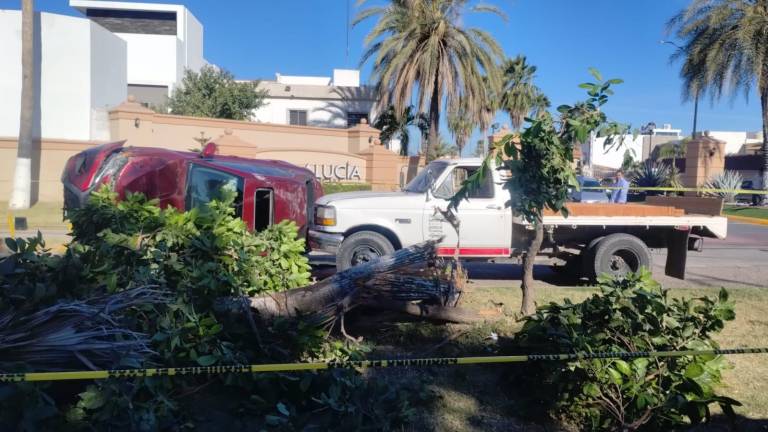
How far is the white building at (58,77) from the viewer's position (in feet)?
86.1

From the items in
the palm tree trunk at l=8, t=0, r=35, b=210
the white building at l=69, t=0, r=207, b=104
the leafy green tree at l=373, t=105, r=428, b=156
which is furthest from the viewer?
the white building at l=69, t=0, r=207, b=104

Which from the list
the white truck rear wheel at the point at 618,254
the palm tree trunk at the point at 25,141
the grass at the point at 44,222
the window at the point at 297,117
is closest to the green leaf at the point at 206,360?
the white truck rear wheel at the point at 618,254

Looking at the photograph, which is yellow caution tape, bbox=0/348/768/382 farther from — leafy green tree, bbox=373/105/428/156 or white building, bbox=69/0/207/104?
white building, bbox=69/0/207/104

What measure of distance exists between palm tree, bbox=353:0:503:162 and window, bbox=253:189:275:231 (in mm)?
18224

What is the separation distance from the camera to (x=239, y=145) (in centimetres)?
2469

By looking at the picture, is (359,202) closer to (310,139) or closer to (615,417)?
(615,417)

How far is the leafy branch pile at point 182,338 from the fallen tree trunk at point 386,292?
25cm

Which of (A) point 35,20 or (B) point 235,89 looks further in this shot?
(B) point 235,89

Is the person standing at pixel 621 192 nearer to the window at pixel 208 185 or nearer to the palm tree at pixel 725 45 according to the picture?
the window at pixel 208 185

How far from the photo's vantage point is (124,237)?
538cm

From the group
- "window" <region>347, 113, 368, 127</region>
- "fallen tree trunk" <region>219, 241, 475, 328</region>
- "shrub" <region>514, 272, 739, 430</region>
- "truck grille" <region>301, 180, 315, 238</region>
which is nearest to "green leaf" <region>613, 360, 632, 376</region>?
"shrub" <region>514, 272, 739, 430</region>

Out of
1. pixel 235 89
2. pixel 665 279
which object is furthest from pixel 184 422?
pixel 235 89

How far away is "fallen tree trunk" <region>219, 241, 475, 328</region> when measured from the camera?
5254mm

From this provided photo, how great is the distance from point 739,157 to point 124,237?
2010 inches
